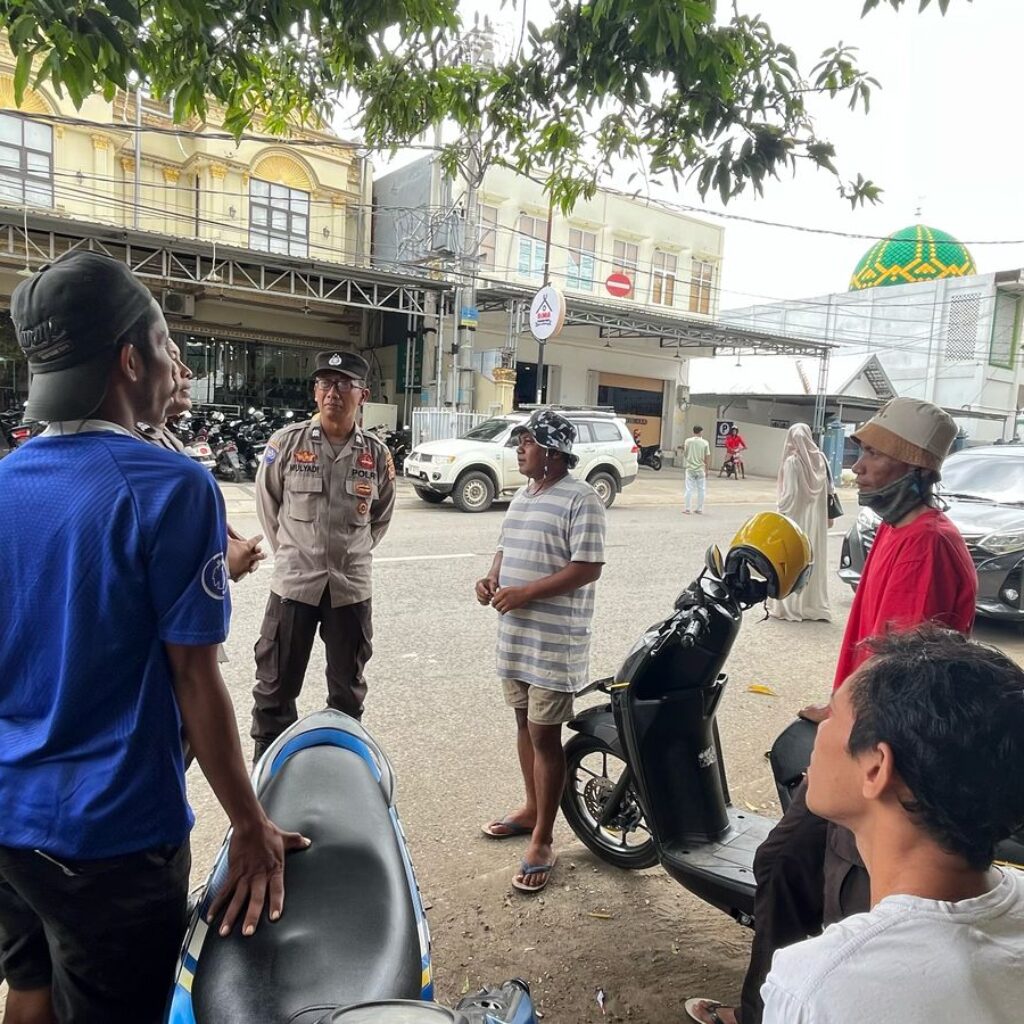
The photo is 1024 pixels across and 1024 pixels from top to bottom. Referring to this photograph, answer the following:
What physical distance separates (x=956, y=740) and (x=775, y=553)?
149 cm

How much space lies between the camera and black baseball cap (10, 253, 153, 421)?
1.43 m

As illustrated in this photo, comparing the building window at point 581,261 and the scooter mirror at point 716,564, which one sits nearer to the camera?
the scooter mirror at point 716,564

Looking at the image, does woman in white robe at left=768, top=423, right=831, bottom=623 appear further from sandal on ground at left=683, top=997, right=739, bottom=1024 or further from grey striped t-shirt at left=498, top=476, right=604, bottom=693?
sandal on ground at left=683, top=997, right=739, bottom=1024

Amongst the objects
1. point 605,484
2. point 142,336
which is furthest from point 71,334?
point 605,484

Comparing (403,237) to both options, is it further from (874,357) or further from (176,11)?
(176,11)

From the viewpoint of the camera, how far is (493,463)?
13328 millimetres

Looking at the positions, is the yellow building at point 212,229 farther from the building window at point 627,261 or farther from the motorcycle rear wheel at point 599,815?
the motorcycle rear wheel at point 599,815

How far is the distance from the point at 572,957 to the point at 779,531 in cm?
159

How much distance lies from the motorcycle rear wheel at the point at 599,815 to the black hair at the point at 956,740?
2.02 meters

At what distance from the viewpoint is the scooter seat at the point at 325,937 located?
1.31m

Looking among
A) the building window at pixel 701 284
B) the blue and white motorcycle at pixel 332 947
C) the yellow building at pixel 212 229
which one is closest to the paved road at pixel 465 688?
the blue and white motorcycle at pixel 332 947

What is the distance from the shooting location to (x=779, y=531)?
2.58 meters

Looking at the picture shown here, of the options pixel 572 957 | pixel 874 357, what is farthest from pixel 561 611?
pixel 874 357

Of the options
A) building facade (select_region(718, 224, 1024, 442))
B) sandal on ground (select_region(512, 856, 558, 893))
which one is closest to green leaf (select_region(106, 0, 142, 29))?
sandal on ground (select_region(512, 856, 558, 893))
